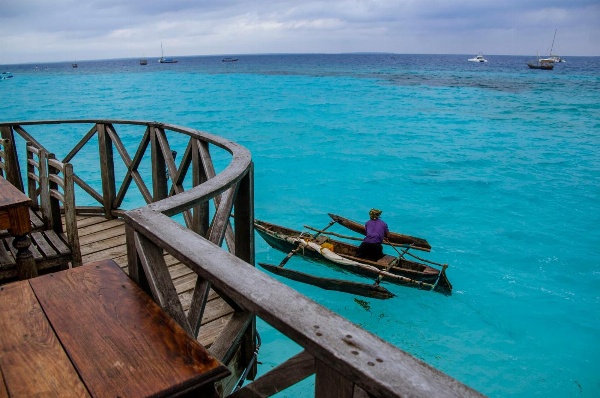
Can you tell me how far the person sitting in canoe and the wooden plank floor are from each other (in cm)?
597

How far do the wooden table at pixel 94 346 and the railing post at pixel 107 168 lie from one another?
3.55m

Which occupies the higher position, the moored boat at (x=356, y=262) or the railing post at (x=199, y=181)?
the railing post at (x=199, y=181)

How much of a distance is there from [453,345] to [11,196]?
9229 mm

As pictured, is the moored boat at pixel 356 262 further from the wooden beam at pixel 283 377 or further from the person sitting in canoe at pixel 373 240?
the wooden beam at pixel 283 377

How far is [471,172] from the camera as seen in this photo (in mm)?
24797

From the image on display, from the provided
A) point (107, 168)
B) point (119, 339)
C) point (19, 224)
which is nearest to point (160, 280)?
point (119, 339)

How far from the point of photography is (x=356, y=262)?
32.4ft

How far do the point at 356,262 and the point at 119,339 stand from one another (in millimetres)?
8422

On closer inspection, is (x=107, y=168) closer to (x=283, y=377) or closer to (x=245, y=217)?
(x=245, y=217)

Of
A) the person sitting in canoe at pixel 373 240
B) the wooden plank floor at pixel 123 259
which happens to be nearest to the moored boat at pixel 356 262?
the person sitting in canoe at pixel 373 240

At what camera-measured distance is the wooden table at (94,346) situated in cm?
152

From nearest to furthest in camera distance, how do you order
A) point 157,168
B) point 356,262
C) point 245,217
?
1. point 245,217
2. point 157,168
3. point 356,262

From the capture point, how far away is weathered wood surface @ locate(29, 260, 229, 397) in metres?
1.53

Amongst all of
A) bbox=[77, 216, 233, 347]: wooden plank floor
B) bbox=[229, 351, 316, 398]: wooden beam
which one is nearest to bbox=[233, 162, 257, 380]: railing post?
bbox=[77, 216, 233, 347]: wooden plank floor
